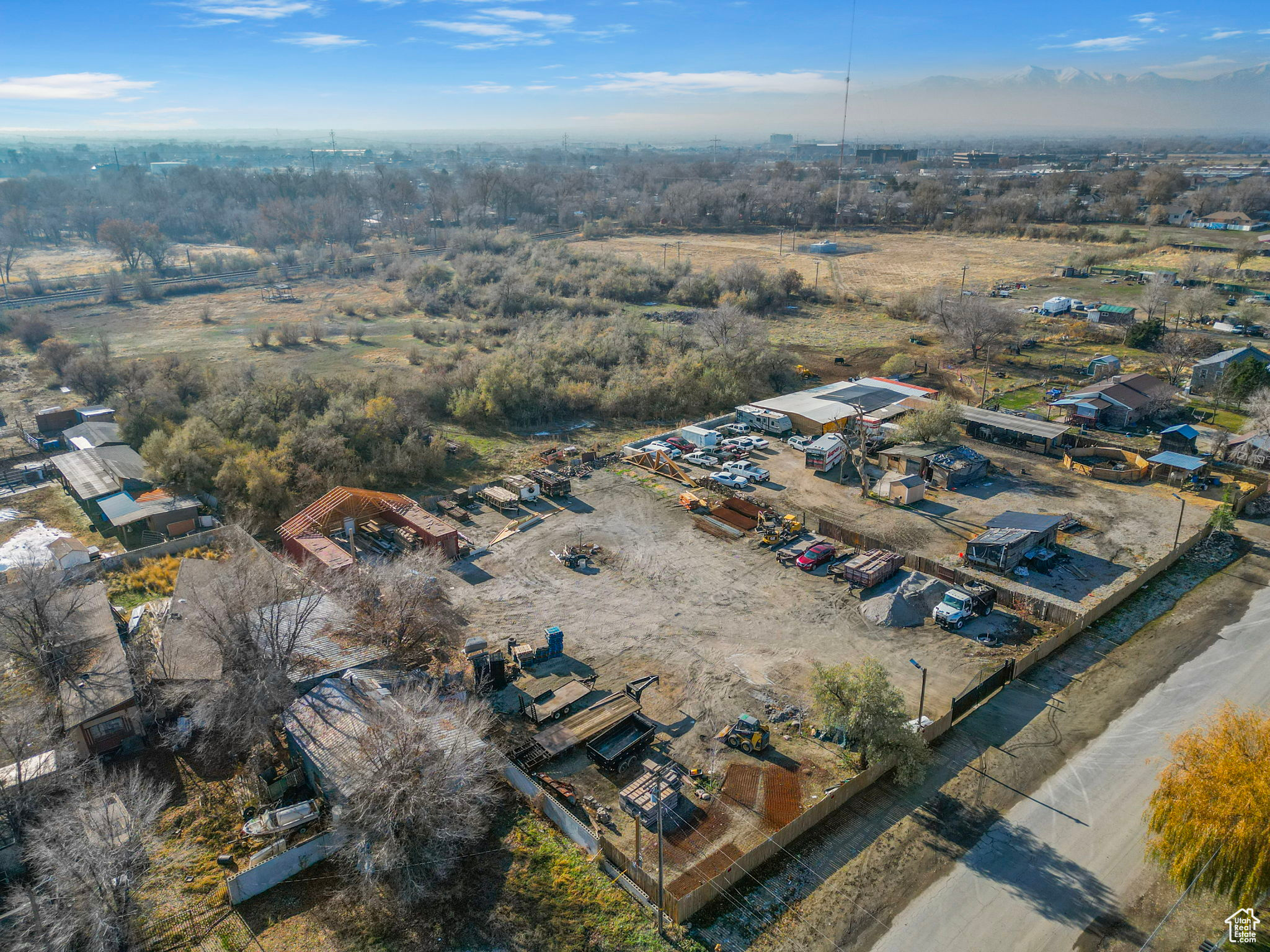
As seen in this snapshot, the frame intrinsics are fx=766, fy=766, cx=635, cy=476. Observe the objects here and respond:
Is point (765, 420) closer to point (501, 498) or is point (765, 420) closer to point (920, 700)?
point (501, 498)

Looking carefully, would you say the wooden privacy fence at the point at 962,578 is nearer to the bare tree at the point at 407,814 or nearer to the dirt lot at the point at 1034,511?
the dirt lot at the point at 1034,511

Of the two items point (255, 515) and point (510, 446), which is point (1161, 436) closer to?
point (510, 446)

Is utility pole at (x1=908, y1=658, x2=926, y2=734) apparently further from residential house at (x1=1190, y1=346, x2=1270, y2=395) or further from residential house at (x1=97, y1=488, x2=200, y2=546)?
residential house at (x1=1190, y1=346, x2=1270, y2=395)

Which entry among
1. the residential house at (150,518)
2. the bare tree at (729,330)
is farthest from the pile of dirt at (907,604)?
the residential house at (150,518)

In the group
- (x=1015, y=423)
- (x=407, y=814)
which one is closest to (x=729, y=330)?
(x=1015, y=423)

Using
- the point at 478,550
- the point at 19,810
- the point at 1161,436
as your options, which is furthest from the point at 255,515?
the point at 1161,436

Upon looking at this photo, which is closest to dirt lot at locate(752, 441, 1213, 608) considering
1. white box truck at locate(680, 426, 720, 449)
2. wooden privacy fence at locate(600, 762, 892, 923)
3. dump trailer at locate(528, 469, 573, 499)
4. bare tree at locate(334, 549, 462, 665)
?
white box truck at locate(680, 426, 720, 449)

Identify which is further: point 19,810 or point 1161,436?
point 1161,436
